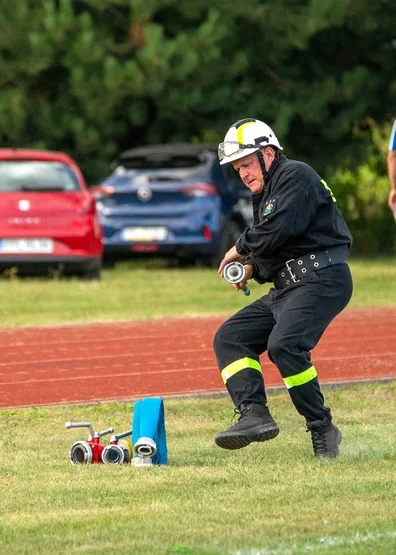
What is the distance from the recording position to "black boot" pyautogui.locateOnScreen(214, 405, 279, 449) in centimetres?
816

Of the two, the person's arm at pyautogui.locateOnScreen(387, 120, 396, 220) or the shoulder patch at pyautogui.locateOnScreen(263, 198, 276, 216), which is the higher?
the shoulder patch at pyautogui.locateOnScreen(263, 198, 276, 216)

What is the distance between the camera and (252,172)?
27.3 feet

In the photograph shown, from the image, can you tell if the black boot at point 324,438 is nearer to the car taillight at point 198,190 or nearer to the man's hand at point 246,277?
the man's hand at point 246,277

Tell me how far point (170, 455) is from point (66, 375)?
3422 millimetres

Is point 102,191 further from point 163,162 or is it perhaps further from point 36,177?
point 36,177

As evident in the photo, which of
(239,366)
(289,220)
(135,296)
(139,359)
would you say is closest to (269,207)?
(289,220)

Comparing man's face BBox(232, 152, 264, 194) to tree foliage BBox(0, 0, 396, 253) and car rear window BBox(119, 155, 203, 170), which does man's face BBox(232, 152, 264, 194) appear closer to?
car rear window BBox(119, 155, 203, 170)

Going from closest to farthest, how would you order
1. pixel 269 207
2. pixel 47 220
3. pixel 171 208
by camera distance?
pixel 269 207, pixel 47 220, pixel 171 208

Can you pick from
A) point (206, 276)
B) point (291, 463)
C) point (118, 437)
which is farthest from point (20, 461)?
point (206, 276)

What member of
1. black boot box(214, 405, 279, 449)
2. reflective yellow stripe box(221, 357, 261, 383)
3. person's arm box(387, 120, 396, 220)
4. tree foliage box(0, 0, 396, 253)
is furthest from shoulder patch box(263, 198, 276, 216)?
tree foliage box(0, 0, 396, 253)

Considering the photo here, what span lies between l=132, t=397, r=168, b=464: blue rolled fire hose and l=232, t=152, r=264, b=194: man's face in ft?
3.92

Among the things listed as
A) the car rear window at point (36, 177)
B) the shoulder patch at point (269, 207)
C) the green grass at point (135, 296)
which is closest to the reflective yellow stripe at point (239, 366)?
the shoulder patch at point (269, 207)

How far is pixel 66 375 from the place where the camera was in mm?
11844

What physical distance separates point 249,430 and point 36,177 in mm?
12849
